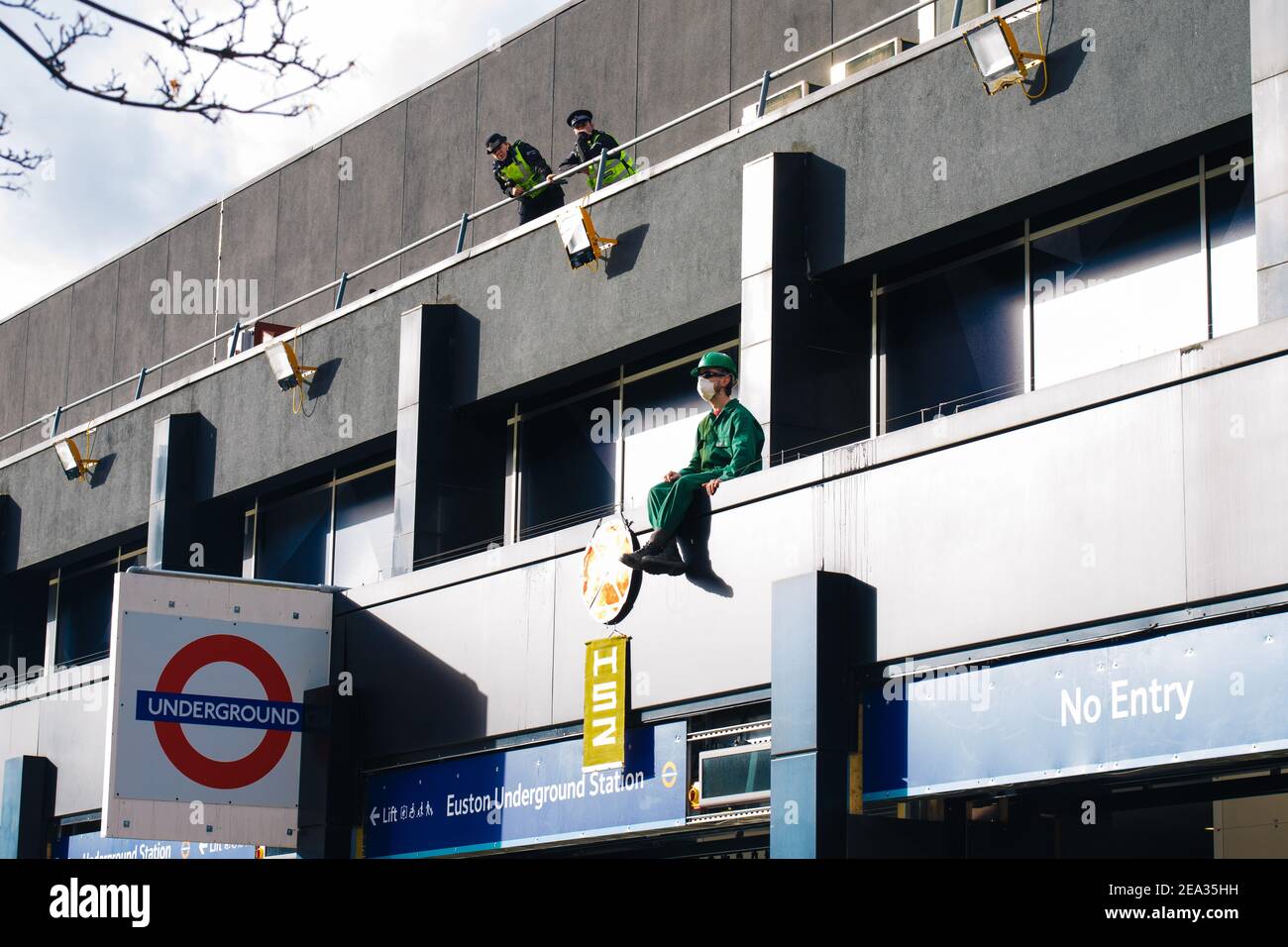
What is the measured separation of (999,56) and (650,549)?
496cm

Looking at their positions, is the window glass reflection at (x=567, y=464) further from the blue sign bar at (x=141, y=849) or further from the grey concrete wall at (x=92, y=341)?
the grey concrete wall at (x=92, y=341)

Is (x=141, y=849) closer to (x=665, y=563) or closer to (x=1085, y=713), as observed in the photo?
(x=665, y=563)

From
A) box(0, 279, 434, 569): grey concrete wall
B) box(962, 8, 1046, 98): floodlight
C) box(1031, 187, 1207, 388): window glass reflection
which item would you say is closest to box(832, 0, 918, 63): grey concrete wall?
box(962, 8, 1046, 98): floodlight

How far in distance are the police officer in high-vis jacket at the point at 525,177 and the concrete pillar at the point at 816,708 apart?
7.86 meters

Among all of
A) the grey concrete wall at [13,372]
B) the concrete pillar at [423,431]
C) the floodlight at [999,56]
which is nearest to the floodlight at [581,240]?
the concrete pillar at [423,431]

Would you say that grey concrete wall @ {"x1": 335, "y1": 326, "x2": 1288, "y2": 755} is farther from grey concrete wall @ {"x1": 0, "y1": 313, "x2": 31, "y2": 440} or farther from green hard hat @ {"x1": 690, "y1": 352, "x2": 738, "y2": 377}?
grey concrete wall @ {"x1": 0, "y1": 313, "x2": 31, "y2": 440}

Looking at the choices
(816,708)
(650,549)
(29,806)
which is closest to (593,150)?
(650,549)

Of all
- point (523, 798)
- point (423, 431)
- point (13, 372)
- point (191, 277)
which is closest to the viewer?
point (523, 798)

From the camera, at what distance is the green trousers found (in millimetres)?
17828

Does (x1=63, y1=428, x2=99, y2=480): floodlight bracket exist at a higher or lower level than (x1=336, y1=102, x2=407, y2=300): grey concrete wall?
lower

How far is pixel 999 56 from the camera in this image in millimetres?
17094

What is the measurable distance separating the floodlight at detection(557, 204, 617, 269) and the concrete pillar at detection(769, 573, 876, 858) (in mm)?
5874

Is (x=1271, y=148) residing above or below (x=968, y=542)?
above
